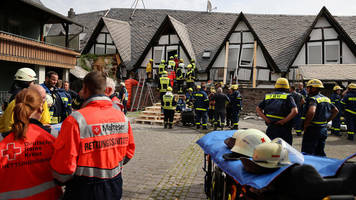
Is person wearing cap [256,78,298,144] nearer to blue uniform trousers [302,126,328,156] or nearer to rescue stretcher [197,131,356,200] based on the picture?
blue uniform trousers [302,126,328,156]

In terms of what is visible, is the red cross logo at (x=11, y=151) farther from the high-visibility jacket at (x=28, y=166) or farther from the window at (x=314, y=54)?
the window at (x=314, y=54)

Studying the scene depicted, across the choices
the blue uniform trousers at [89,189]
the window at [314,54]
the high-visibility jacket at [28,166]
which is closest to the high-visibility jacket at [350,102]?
the blue uniform trousers at [89,189]

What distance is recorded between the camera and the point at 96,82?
7.63 feet

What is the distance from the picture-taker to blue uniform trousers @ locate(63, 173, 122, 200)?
7.14 feet

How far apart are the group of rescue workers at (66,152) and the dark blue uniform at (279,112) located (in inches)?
135

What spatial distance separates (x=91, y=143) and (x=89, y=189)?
1.27ft

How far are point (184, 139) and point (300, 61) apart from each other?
1494 cm

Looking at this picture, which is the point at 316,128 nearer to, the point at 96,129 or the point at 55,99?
the point at 96,129

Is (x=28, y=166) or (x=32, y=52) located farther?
(x=32, y=52)

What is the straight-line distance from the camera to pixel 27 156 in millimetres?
2150

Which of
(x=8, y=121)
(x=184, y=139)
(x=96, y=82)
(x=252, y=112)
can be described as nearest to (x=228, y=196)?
(x=96, y=82)

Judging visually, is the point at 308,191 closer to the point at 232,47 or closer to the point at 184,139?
the point at 184,139

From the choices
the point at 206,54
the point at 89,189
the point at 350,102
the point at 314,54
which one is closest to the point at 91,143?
the point at 89,189

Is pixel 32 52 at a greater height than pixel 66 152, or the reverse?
pixel 32 52
